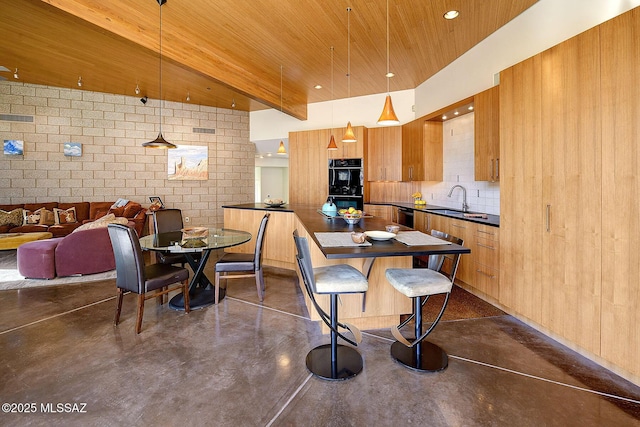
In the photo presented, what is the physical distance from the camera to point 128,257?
2.75 meters

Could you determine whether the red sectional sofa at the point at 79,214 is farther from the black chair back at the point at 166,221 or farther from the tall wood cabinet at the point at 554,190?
the tall wood cabinet at the point at 554,190

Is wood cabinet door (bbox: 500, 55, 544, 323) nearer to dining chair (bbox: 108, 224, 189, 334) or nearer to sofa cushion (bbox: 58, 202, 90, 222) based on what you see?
dining chair (bbox: 108, 224, 189, 334)

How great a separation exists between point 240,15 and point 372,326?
3.55 meters

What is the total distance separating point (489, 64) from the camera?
4.07 metres

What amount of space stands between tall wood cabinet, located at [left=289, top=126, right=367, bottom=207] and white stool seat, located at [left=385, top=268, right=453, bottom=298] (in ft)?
13.6

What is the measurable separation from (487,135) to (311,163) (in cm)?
366

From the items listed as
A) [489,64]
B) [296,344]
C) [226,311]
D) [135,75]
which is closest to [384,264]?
[296,344]

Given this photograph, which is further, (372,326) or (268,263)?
(268,263)

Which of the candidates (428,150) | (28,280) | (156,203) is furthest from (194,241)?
(156,203)

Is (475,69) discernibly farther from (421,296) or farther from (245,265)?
(245,265)

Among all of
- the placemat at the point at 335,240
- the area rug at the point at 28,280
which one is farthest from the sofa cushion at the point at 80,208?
the placemat at the point at 335,240

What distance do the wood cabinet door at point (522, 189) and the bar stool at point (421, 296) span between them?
0.92 meters

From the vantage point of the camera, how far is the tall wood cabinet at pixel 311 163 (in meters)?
6.44

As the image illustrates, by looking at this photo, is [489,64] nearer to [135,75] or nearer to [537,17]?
[537,17]
